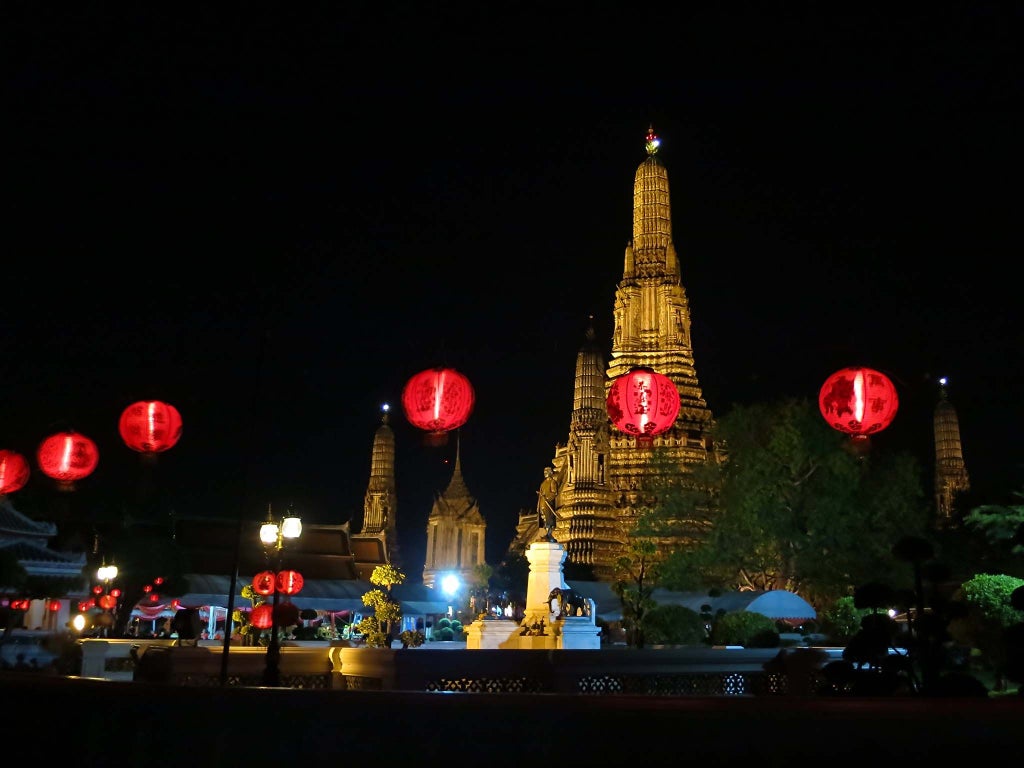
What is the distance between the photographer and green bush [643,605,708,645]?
19.4 meters

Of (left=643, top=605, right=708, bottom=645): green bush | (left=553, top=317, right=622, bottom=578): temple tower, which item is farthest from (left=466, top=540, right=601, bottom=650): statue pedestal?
(left=553, top=317, right=622, bottom=578): temple tower

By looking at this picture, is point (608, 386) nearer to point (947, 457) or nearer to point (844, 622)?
point (947, 457)

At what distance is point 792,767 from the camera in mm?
4898

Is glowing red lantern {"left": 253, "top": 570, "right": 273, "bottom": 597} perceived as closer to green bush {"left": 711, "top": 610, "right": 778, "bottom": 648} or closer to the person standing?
green bush {"left": 711, "top": 610, "right": 778, "bottom": 648}

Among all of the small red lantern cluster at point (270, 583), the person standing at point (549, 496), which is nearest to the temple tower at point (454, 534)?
the person standing at point (549, 496)

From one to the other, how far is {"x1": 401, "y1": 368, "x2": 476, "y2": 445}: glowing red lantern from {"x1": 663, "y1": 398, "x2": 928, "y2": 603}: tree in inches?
918

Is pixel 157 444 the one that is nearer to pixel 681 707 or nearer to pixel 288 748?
pixel 288 748

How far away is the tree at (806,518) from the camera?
3622 centimetres

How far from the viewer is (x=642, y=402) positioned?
70.0ft

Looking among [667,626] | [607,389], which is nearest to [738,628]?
[667,626]

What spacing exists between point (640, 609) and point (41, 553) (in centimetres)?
1582

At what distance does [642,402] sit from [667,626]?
15.9 ft

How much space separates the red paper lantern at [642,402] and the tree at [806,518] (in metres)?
16.8

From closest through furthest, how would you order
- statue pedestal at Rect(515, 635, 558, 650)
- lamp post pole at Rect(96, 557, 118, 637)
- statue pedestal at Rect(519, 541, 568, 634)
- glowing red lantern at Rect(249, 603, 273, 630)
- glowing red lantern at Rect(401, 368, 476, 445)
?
glowing red lantern at Rect(401, 368, 476, 445), statue pedestal at Rect(515, 635, 558, 650), statue pedestal at Rect(519, 541, 568, 634), glowing red lantern at Rect(249, 603, 273, 630), lamp post pole at Rect(96, 557, 118, 637)
